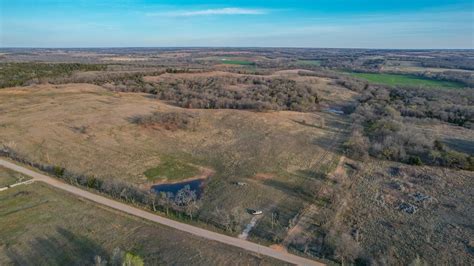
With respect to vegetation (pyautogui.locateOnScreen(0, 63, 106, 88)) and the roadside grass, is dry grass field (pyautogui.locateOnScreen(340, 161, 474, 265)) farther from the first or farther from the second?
vegetation (pyautogui.locateOnScreen(0, 63, 106, 88))

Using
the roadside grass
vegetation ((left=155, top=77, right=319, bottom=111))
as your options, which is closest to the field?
the roadside grass

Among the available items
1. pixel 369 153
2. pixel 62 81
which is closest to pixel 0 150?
pixel 369 153

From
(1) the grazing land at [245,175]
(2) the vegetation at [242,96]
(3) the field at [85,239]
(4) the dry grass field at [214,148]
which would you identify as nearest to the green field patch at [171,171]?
(1) the grazing land at [245,175]

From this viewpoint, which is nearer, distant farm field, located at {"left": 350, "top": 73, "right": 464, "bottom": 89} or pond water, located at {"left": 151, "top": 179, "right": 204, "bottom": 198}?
pond water, located at {"left": 151, "top": 179, "right": 204, "bottom": 198}

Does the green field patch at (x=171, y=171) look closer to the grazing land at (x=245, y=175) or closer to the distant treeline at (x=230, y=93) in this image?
the grazing land at (x=245, y=175)

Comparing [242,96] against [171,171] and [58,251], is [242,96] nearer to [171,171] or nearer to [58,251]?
[171,171]
